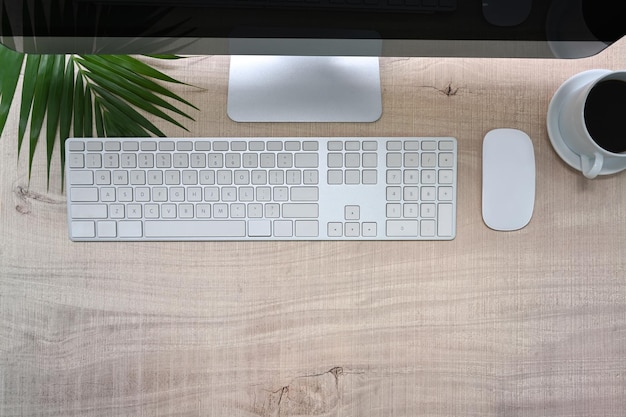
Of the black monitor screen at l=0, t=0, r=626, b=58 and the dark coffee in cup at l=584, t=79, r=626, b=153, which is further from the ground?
the black monitor screen at l=0, t=0, r=626, b=58

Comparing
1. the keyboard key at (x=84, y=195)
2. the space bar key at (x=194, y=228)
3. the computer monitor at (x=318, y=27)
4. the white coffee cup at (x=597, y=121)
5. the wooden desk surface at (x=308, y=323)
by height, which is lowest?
the wooden desk surface at (x=308, y=323)

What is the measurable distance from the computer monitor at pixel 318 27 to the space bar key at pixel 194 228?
21 centimetres

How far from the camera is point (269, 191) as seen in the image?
73cm

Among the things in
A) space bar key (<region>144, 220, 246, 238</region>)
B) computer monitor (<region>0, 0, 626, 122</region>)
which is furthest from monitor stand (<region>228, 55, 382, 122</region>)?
space bar key (<region>144, 220, 246, 238</region>)

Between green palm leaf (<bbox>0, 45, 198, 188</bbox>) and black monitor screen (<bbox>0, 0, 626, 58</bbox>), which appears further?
green palm leaf (<bbox>0, 45, 198, 188</bbox>)

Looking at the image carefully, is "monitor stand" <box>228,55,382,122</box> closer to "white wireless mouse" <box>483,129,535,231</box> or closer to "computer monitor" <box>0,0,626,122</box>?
"computer monitor" <box>0,0,626,122</box>

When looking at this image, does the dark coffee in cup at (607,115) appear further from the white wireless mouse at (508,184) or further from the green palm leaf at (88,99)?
the green palm leaf at (88,99)

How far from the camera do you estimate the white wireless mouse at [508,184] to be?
736 millimetres

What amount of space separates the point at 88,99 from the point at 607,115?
67cm

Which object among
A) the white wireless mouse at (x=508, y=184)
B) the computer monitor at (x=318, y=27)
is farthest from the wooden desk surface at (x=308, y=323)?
the computer monitor at (x=318, y=27)

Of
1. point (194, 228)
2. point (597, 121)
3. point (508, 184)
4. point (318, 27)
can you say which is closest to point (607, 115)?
point (597, 121)

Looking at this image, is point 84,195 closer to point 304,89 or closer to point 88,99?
point 88,99

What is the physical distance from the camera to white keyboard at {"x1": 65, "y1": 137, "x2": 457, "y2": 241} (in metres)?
0.73

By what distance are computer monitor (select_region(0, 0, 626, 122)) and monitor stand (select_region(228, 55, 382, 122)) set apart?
0.13ft
